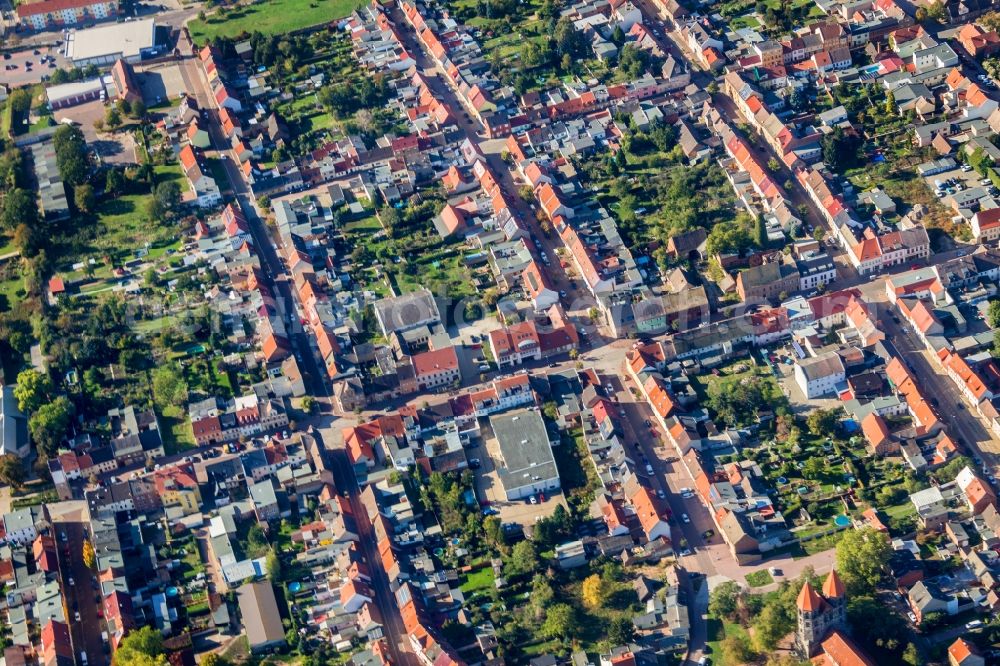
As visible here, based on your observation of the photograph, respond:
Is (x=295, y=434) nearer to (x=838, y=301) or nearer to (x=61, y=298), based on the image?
(x=61, y=298)

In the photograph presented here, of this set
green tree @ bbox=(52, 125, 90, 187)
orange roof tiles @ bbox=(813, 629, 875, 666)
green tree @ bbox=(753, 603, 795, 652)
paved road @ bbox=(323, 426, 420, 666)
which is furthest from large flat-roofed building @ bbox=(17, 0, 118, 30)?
orange roof tiles @ bbox=(813, 629, 875, 666)

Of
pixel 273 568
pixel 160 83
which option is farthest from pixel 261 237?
pixel 273 568

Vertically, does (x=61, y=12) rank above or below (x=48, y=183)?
above

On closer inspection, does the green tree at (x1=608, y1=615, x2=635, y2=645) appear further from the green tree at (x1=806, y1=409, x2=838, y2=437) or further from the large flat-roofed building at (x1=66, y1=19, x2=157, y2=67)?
the large flat-roofed building at (x1=66, y1=19, x2=157, y2=67)

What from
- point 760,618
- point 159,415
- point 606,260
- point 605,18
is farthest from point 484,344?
point 605,18

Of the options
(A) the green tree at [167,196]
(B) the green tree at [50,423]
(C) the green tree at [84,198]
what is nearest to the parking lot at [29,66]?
(C) the green tree at [84,198]

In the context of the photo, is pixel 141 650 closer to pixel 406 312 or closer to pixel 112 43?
pixel 406 312

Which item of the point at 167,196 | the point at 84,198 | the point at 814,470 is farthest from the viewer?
the point at 84,198

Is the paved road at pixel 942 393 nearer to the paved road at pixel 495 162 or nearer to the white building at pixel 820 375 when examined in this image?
the white building at pixel 820 375
